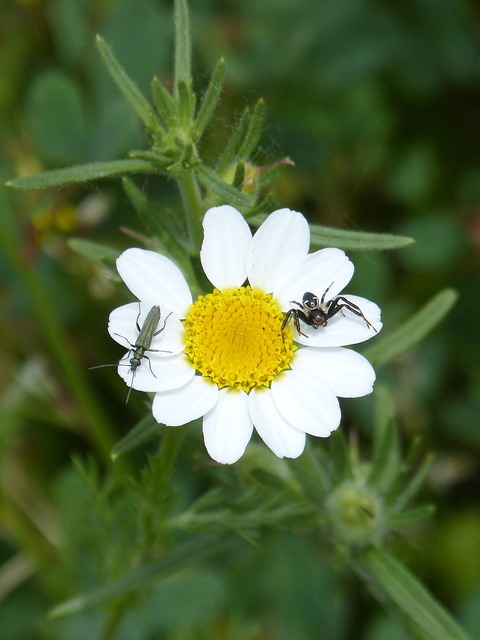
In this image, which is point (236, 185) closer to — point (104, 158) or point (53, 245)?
point (104, 158)

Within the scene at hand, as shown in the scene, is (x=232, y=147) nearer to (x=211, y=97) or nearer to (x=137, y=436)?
(x=211, y=97)

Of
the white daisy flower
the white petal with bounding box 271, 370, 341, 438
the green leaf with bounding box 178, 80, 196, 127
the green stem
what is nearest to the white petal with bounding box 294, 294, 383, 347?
the white daisy flower

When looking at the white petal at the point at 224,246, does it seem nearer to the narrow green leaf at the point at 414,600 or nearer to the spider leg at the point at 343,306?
the spider leg at the point at 343,306

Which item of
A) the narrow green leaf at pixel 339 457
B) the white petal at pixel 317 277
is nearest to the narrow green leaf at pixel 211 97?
the white petal at pixel 317 277

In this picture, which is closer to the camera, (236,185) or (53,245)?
(236,185)

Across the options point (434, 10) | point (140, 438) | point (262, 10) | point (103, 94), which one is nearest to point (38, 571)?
point (140, 438)

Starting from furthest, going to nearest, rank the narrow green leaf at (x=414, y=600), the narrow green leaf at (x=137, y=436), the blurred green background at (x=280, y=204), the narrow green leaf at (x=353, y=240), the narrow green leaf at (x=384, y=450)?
the blurred green background at (x=280, y=204)
the narrow green leaf at (x=384, y=450)
the narrow green leaf at (x=414, y=600)
the narrow green leaf at (x=353, y=240)
the narrow green leaf at (x=137, y=436)
